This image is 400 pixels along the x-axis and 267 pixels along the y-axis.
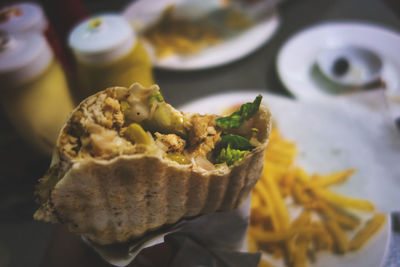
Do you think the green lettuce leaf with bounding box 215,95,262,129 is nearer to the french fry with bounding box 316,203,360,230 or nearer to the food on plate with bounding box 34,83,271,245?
the food on plate with bounding box 34,83,271,245

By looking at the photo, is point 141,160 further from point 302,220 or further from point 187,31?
point 187,31

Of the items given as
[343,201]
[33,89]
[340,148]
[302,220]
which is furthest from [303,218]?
[33,89]

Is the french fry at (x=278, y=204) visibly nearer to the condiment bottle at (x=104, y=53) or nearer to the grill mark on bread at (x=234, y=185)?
the grill mark on bread at (x=234, y=185)

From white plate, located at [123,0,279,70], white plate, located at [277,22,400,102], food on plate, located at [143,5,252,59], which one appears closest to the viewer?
white plate, located at [277,22,400,102]

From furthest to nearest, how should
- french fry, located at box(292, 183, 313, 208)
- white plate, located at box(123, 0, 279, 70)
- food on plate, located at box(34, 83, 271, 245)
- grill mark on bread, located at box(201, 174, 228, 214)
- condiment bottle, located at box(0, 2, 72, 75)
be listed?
white plate, located at box(123, 0, 279, 70) < condiment bottle, located at box(0, 2, 72, 75) < french fry, located at box(292, 183, 313, 208) < grill mark on bread, located at box(201, 174, 228, 214) < food on plate, located at box(34, 83, 271, 245)

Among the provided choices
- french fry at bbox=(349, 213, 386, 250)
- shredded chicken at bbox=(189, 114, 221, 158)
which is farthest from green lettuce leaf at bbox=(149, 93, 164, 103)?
french fry at bbox=(349, 213, 386, 250)

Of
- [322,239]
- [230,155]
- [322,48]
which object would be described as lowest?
[322,239]

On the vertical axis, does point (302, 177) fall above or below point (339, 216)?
above

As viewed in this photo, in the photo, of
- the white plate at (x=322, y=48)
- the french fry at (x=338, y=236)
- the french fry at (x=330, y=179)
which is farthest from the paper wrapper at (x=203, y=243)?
the white plate at (x=322, y=48)
